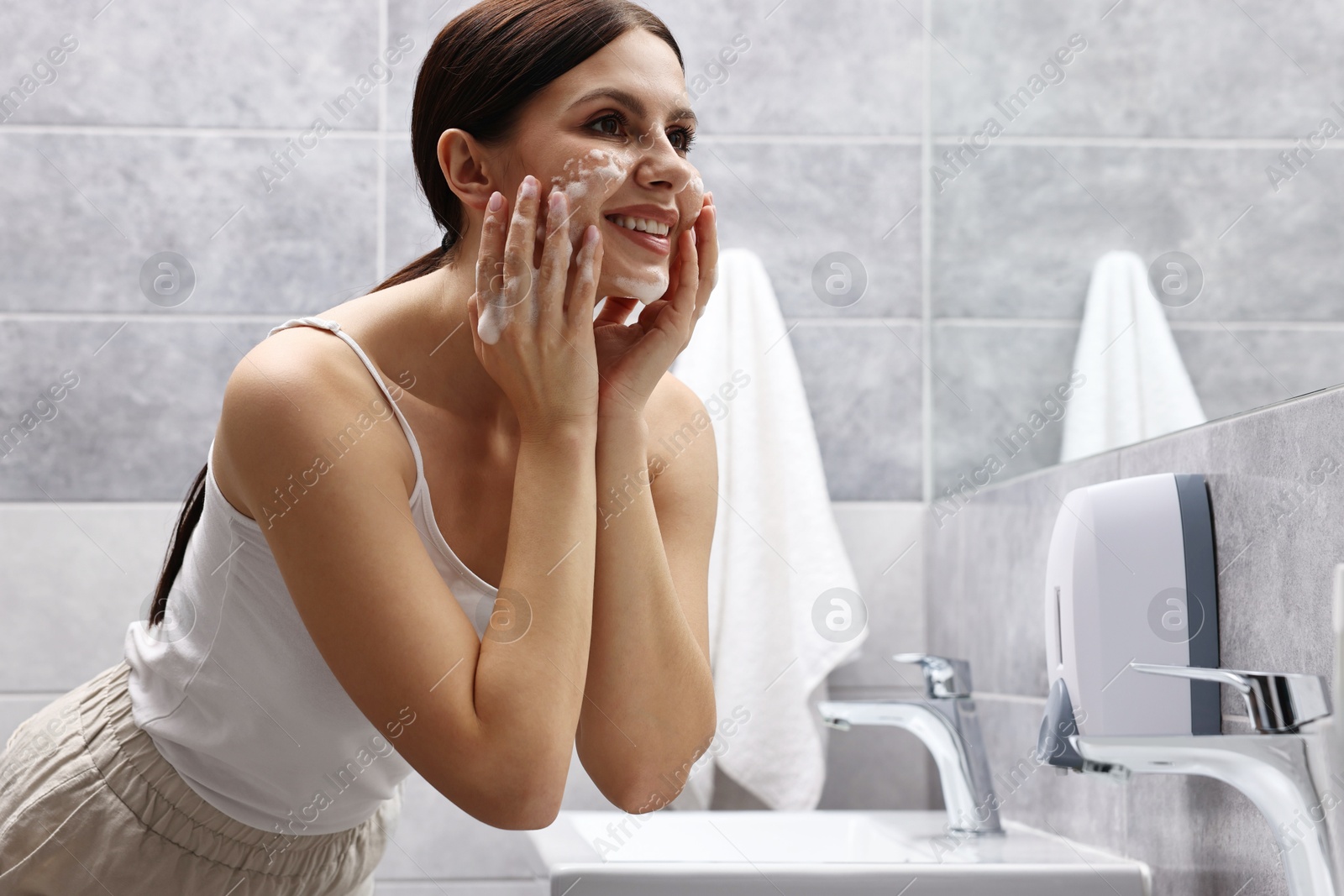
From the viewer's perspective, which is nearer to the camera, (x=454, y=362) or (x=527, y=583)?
(x=527, y=583)

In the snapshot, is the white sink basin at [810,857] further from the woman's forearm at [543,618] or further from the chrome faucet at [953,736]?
the woman's forearm at [543,618]

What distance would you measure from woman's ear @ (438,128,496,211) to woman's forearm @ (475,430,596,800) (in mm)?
187

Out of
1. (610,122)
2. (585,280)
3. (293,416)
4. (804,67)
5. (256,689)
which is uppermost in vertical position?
(804,67)

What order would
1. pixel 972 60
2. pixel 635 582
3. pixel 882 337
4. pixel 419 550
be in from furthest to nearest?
pixel 882 337 → pixel 972 60 → pixel 635 582 → pixel 419 550

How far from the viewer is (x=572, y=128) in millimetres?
779

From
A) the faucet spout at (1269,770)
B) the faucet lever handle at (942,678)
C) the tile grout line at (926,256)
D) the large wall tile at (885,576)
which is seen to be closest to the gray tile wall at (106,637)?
the large wall tile at (885,576)

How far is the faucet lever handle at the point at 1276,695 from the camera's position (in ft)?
2.01

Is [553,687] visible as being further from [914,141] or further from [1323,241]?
[914,141]

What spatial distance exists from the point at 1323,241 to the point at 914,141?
95 cm

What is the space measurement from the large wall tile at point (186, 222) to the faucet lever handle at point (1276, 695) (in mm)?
1236

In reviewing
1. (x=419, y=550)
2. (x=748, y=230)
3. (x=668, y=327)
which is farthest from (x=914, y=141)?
(x=419, y=550)

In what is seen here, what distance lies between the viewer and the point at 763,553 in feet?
4.82

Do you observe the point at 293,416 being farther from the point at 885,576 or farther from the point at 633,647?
the point at 885,576

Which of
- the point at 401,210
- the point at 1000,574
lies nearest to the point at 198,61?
the point at 401,210
